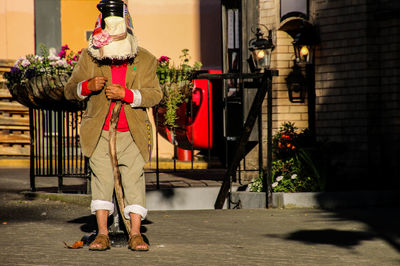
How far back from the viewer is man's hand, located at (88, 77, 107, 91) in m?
5.18

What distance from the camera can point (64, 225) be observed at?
21.9 feet

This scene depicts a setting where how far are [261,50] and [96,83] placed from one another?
544 centimetres

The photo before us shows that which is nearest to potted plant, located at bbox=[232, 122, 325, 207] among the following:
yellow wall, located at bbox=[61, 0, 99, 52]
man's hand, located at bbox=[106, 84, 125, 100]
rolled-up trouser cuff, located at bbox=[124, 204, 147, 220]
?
rolled-up trouser cuff, located at bbox=[124, 204, 147, 220]

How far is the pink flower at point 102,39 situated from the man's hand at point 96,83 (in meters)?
0.27

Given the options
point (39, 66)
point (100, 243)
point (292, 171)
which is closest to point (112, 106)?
point (100, 243)

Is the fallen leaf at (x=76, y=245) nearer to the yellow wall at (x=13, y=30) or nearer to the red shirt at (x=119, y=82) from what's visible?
the red shirt at (x=119, y=82)

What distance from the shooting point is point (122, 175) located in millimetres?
5359

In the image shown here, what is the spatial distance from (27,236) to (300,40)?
5438mm

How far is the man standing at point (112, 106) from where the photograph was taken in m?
5.25

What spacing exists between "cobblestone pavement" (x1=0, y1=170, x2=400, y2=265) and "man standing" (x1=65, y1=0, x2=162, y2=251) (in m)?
0.38

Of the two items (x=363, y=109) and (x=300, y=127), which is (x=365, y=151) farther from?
(x=300, y=127)

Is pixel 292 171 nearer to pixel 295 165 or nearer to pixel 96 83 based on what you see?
pixel 295 165

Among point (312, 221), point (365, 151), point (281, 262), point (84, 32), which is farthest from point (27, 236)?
point (84, 32)

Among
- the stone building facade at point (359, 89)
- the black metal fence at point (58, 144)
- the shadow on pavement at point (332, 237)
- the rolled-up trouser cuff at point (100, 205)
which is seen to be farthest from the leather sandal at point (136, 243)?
the stone building facade at point (359, 89)
